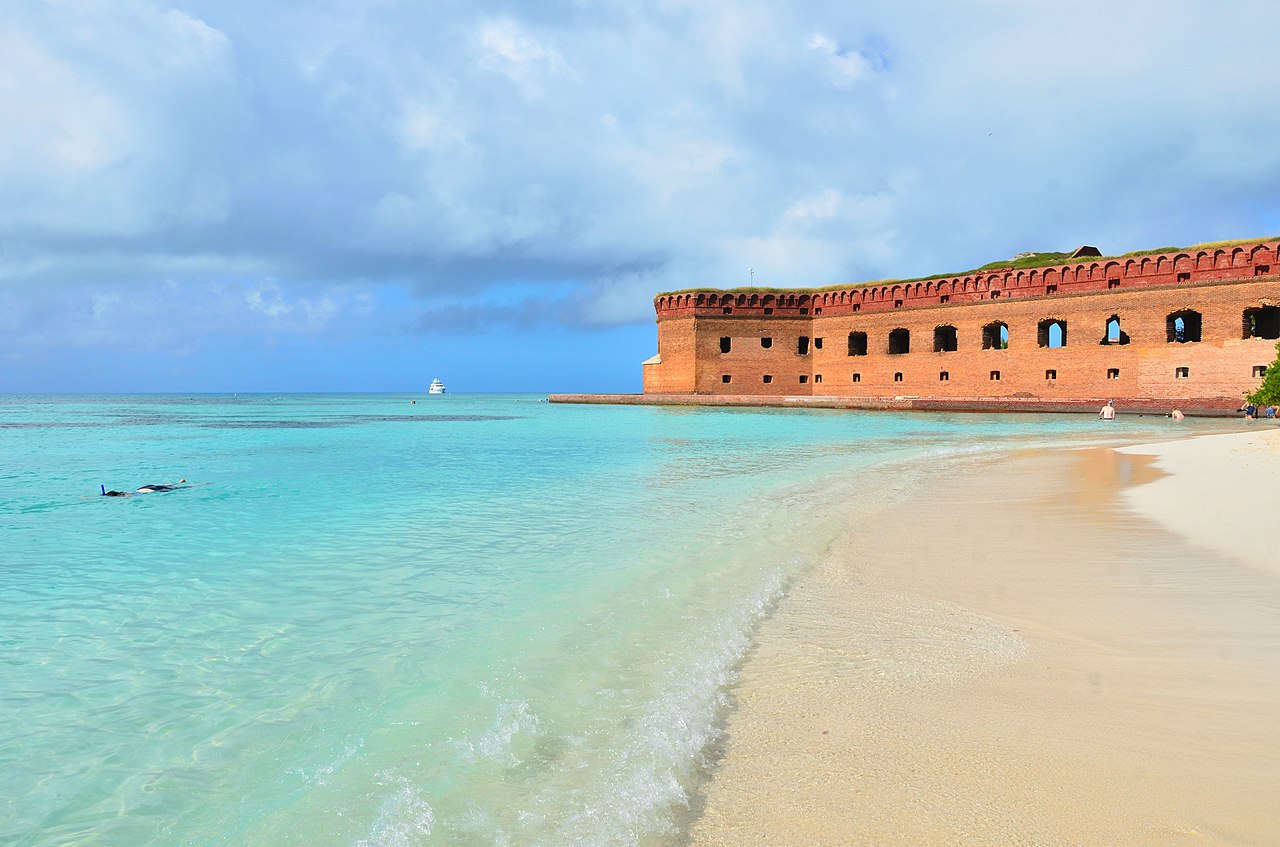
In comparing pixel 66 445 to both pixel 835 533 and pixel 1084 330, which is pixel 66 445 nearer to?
pixel 835 533

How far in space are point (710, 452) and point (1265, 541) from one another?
1046 cm

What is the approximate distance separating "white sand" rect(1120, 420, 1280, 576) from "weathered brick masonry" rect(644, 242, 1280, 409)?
21781 millimetres

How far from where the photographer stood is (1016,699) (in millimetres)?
2738

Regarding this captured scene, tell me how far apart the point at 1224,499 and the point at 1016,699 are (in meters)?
6.05

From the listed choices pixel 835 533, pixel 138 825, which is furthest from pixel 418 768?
pixel 835 533

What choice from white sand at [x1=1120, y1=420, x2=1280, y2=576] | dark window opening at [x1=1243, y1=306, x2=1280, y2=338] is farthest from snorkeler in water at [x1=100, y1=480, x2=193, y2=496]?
dark window opening at [x1=1243, y1=306, x2=1280, y2=338]

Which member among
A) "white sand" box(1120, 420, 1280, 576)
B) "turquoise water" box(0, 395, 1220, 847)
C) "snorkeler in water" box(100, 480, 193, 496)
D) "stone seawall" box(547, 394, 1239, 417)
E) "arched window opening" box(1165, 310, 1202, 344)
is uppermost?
"arched window opening" box(1165, 310, 1202, 344)

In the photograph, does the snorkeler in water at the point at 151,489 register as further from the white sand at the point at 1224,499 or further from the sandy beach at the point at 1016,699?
the white sand at the point at 1224,499

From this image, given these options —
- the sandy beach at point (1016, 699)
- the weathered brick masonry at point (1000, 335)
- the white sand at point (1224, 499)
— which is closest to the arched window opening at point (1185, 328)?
the weathered brick masonry at point (1000, 335)

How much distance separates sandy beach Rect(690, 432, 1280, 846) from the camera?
6.45ft

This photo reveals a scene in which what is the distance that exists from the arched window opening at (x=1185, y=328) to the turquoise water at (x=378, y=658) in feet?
95.9

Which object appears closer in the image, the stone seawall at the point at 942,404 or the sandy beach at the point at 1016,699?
the sandy beach at the point at 1016,699

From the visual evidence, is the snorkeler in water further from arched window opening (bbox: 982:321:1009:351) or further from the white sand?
arched window opening (bbox: 982:321:1009:351)

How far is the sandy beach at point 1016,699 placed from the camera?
1.97m
